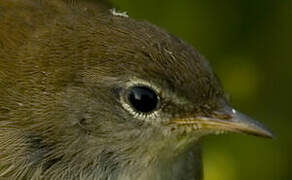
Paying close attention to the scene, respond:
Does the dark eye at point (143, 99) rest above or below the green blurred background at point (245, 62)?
below

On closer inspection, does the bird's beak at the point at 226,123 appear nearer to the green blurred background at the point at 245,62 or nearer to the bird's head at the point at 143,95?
the bird's head at the point at 143,95

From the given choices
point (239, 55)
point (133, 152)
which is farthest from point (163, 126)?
point (239, 55)

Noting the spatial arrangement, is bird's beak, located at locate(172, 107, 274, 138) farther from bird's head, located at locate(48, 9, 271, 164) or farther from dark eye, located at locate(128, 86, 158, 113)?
dark eye, located at locate(128, 86, 158, 113)

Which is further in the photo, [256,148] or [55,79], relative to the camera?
[256,148]

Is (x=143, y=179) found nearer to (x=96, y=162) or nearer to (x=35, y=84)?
(x=96, y=162)

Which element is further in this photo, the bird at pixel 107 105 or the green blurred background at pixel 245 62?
the green blurred background at pixel 245 62

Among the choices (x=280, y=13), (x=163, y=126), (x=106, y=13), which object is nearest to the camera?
(x=163, y=126)

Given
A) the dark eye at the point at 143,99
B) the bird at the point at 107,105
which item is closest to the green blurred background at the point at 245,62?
the bird at the point at 107,105
